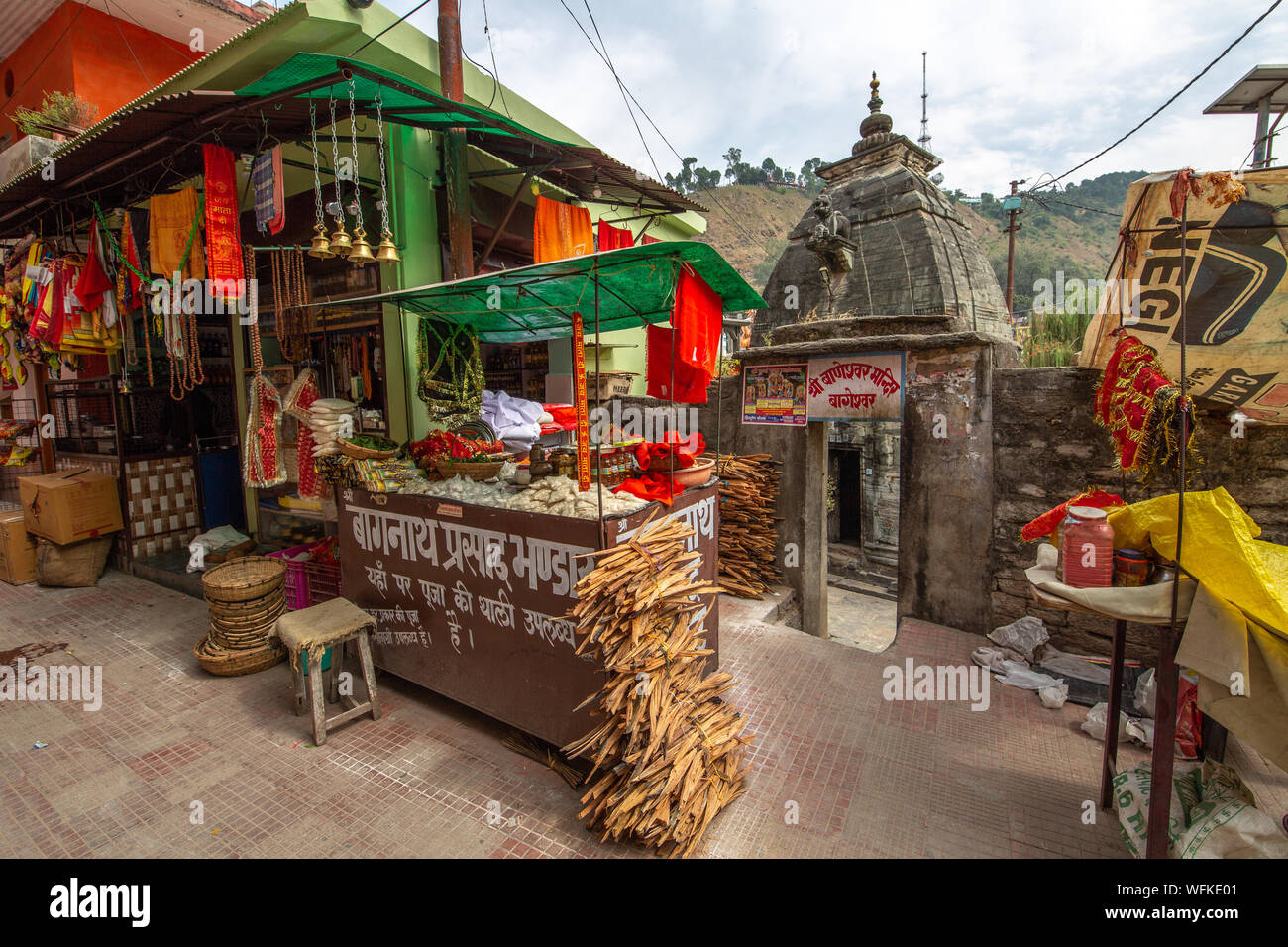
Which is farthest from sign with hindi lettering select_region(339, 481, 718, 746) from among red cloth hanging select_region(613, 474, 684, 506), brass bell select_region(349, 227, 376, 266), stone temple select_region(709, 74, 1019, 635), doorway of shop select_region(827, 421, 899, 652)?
doorway of shop select_region(827, 421, 899, 652)

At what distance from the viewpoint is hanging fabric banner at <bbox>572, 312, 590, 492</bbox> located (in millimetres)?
4234

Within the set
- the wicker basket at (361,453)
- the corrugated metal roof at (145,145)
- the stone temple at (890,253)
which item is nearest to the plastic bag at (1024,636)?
the wicker basket at (361,453)

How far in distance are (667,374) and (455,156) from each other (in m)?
4.21

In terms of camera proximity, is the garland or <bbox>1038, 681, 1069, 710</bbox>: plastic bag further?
the garland

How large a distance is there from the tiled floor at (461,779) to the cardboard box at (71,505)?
364 centimetres

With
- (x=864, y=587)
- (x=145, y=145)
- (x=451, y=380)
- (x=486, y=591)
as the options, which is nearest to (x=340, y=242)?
(x=451, y=380)

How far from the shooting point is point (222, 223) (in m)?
5.61

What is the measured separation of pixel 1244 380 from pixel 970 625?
12.1 ft

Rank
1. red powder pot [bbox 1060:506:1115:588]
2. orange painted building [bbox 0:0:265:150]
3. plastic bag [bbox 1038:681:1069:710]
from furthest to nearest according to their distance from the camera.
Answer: orange painted building [bbox 0:0:265:150] → plastic bag [bbox 1038:681:1069:710] → red powder pot [bbox 1060:506:1115:588]

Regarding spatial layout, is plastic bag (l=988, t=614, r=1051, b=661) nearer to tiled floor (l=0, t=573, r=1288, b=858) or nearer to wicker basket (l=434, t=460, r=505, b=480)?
tiled floor (l=0, t=573, r=1288, b=858)

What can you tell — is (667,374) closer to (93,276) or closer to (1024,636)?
(1024,636)

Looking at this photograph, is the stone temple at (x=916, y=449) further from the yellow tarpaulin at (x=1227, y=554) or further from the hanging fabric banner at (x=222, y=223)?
the hanging fabric banner at (x=222, y=223)

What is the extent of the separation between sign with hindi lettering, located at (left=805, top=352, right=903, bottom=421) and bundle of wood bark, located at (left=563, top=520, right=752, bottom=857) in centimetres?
429
